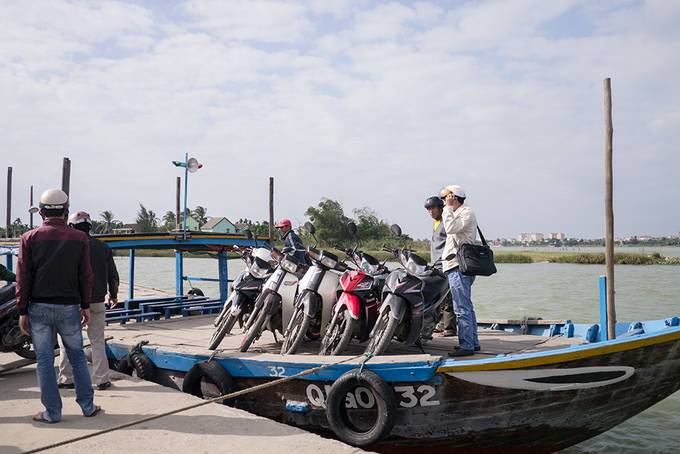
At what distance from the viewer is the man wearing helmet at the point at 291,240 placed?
20.4ft

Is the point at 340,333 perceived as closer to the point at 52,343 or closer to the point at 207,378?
the point at 207,378

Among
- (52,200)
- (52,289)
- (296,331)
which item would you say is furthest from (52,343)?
(296,331)

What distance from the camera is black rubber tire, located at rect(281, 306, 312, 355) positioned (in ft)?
17.2

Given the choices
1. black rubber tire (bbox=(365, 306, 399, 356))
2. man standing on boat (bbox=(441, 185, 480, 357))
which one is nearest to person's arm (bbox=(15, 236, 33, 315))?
black rubber tire (bbox=(365, 306, 399, 356))

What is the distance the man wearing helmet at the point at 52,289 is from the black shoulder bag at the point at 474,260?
3043 millimetres

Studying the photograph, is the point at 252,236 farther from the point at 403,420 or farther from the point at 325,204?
the point at 325,204

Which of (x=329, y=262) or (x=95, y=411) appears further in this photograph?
(x=329, y=262)

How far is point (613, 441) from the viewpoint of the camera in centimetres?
707

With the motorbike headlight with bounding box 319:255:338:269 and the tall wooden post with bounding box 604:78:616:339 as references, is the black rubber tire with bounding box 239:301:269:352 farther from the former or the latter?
the tall wooden post with bounding box 604:78:616:339

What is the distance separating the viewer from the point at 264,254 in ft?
20.9

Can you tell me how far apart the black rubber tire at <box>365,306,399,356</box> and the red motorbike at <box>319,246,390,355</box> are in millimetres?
217

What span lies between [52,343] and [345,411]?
2299 millimetres

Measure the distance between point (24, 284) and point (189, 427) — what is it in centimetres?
154

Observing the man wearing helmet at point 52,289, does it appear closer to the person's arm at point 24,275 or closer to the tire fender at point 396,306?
the person's arm at point 24,275
